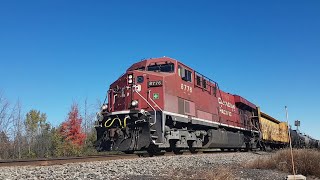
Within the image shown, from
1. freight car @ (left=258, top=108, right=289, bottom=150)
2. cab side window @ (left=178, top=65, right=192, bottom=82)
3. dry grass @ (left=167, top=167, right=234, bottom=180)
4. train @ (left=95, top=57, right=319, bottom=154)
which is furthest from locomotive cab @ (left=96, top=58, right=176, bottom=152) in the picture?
freight car @ (left=258, top=108, right=289, bottom=150)

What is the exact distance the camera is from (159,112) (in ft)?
38.2

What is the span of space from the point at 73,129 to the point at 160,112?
122 feet

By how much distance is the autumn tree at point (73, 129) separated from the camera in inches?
1713

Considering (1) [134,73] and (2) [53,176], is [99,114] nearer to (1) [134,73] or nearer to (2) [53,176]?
(1) [134,73]

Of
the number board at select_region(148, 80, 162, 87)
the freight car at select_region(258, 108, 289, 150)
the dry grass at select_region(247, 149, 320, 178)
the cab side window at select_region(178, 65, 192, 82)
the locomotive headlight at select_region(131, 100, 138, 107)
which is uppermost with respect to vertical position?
the cab side window at select_region(178, 65, 192, 82)

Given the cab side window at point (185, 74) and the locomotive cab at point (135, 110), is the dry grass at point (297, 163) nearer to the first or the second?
the locomotive cab at point (135, 110)

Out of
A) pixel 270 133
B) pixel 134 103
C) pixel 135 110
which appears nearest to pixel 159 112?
pixel 135 110

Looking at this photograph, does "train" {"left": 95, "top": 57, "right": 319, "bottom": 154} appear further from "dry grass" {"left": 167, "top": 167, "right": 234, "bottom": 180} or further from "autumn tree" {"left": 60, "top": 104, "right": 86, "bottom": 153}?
"autumn tree" {"left": 60, "top": 104, "right": 86, "bottom": 153}

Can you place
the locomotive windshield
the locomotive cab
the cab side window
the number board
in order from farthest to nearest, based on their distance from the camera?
1. the cab side window
2. the locomotive windshield
3. the number board
4. the locomotive cab

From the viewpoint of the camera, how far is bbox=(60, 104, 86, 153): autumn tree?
143 ft

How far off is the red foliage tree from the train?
3005 centimetres

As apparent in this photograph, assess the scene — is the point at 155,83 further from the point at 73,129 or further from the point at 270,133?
the point at 73,129

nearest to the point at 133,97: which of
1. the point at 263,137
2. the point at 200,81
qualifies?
the point at 200,81

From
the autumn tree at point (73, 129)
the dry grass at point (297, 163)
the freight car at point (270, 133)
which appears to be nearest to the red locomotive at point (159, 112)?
the dry grass at point (297, 163)
